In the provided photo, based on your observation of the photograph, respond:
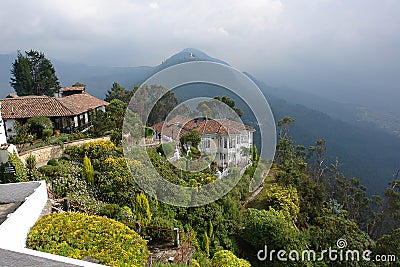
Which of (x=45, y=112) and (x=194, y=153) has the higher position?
(x=45, y=112)

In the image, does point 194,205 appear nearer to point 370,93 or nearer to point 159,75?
point 159,75

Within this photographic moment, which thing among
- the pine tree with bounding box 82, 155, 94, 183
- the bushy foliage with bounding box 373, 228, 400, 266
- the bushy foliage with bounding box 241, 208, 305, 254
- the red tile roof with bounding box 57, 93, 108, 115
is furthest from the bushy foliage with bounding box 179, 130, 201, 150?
the bushy foliage with bounding box 373, 228, 400, 266

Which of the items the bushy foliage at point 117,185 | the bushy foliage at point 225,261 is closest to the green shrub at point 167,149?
the bushy foliage at point 117,185

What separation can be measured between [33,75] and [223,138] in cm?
2527

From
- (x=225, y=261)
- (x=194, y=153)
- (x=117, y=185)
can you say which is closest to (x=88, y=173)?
(x=117, y=185)

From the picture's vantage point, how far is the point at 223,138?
14.7m

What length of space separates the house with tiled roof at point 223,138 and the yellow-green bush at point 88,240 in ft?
25.5

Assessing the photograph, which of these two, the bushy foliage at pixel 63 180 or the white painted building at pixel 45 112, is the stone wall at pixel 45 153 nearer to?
the bushy foliage at pixel 63 180

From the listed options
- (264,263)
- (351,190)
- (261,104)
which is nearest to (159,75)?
(261,104)

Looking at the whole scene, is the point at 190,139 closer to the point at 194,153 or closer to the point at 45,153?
the point at 194,153

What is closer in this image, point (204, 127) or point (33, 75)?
point (204, 127)

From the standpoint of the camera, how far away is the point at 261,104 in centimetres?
771

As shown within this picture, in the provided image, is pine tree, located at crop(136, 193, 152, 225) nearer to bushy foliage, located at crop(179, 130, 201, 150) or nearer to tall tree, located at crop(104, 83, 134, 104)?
bushy foliage, located at crop(179, 130, 201, 150)

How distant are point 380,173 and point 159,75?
6196 centimetres
